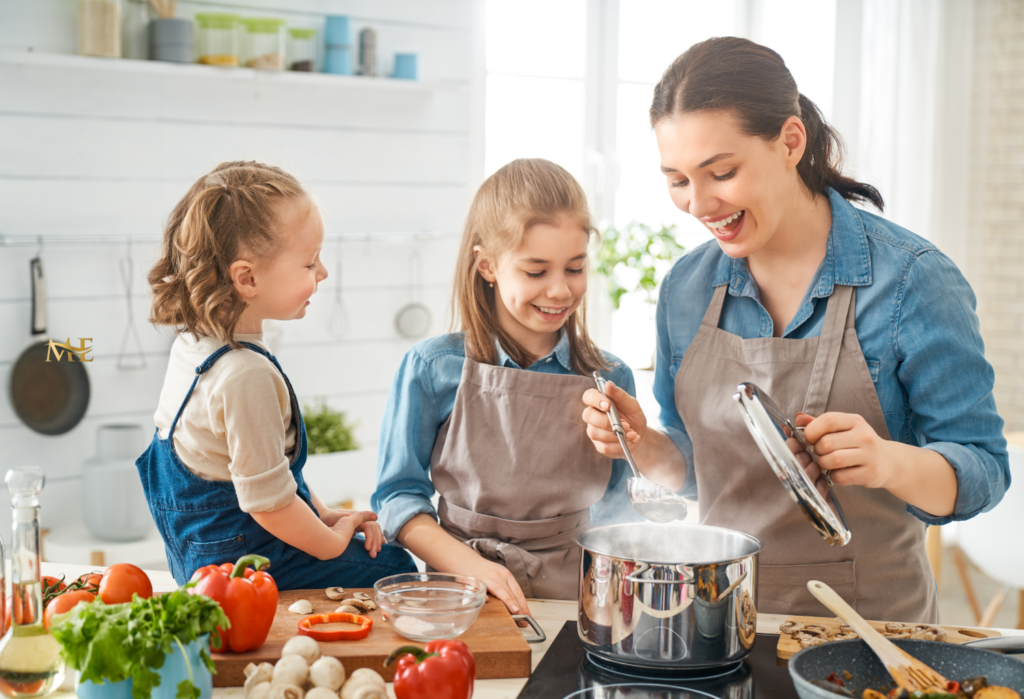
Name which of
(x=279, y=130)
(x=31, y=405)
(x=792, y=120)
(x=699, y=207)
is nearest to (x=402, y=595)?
(x=699, y=207)

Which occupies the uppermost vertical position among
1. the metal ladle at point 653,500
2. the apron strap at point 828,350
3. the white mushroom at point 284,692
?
the apron strap at point 828,350

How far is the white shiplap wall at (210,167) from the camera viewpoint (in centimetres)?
242

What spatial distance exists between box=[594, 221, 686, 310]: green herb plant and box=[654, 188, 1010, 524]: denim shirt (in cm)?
196

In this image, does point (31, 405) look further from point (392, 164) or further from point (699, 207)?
point (699, 207)

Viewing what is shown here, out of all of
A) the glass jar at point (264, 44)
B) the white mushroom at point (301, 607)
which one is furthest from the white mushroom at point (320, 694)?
the glass jar at point (264, 44)

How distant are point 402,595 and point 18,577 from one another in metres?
0.41

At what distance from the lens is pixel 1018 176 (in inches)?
159

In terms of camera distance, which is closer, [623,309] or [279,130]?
[279,130]

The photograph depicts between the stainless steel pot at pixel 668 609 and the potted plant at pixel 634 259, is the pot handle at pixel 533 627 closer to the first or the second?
the stainless steel pot at pixel 668 609

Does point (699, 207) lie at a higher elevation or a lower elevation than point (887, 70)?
lower

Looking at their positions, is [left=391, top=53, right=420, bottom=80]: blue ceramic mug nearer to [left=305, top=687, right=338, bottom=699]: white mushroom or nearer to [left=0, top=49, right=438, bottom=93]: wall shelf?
[left=0, top=49, right=438, bottom=93]: wall shelf

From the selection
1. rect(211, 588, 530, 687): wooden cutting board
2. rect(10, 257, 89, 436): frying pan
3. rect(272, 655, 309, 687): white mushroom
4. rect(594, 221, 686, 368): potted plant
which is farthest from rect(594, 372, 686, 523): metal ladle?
rect(594, 221, 686, 368): potted plant

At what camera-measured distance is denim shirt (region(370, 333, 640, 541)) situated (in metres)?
1.38

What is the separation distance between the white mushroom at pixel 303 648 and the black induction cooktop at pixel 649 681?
0.71ft
